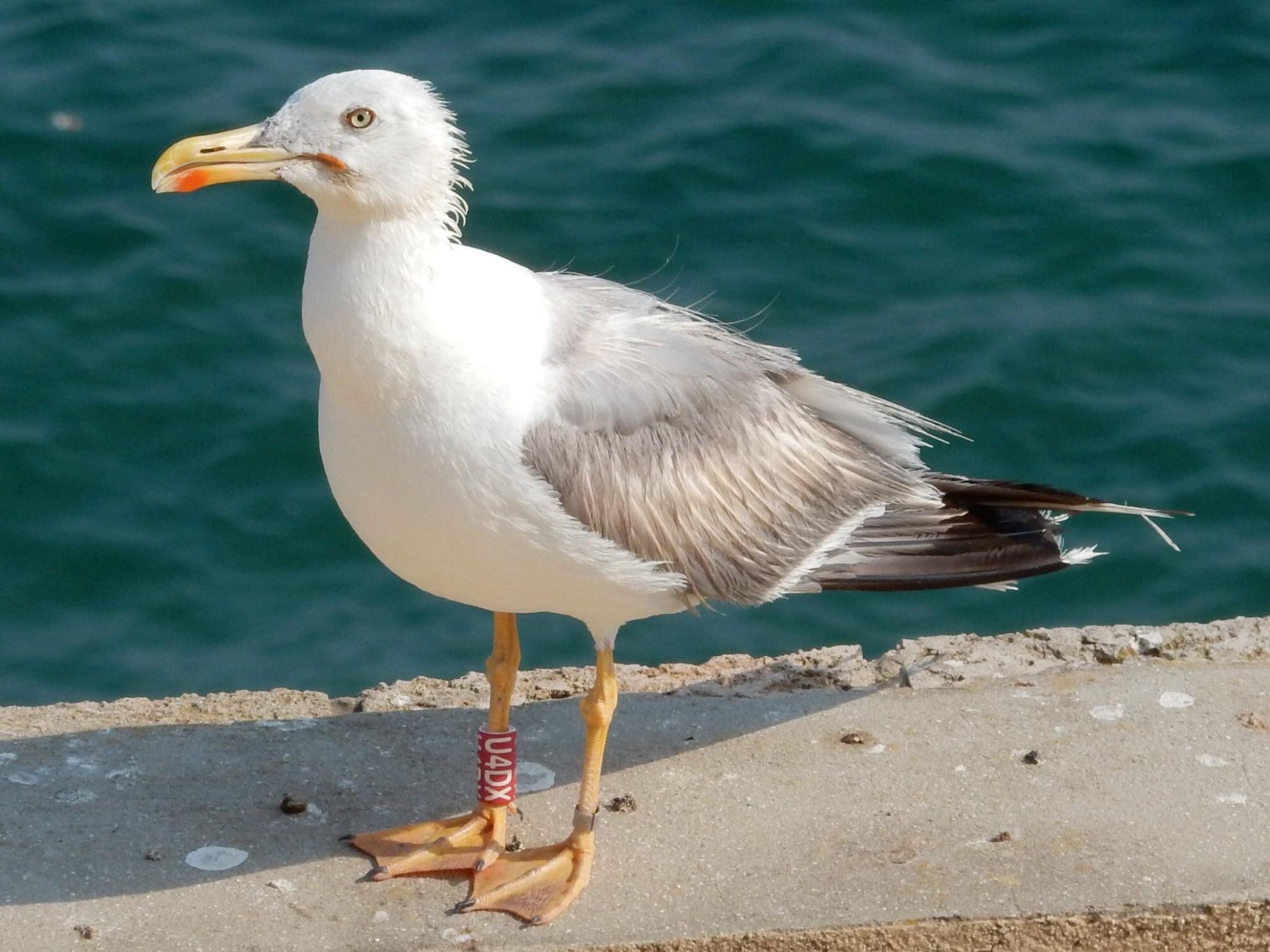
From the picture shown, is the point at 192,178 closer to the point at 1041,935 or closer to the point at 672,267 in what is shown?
the point at 1041,935

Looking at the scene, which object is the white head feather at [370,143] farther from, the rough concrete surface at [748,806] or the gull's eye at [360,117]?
the rough concrete surface at [748,806]

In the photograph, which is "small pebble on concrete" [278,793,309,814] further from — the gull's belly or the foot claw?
the gull's belly

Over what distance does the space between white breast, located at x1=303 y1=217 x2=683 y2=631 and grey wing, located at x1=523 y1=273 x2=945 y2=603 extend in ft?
0.33

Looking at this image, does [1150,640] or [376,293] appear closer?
[376,293]

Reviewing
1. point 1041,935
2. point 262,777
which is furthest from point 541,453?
point 1041,935

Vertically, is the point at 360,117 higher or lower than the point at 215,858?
higher

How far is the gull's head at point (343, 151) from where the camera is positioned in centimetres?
496

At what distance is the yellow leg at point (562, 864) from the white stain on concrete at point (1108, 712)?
1.65 m

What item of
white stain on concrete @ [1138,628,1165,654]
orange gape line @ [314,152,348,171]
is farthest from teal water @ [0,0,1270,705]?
orange gape line @ [314,152,348,171]

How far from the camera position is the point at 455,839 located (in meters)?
5.89

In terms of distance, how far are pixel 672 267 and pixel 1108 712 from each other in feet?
15.6

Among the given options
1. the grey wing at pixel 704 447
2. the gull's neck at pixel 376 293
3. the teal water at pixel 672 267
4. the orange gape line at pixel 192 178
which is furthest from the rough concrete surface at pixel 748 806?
the orange gape line at pixel 192 178

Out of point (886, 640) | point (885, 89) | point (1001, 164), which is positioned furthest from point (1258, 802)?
point (885, 89)

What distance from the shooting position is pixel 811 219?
1088cm
